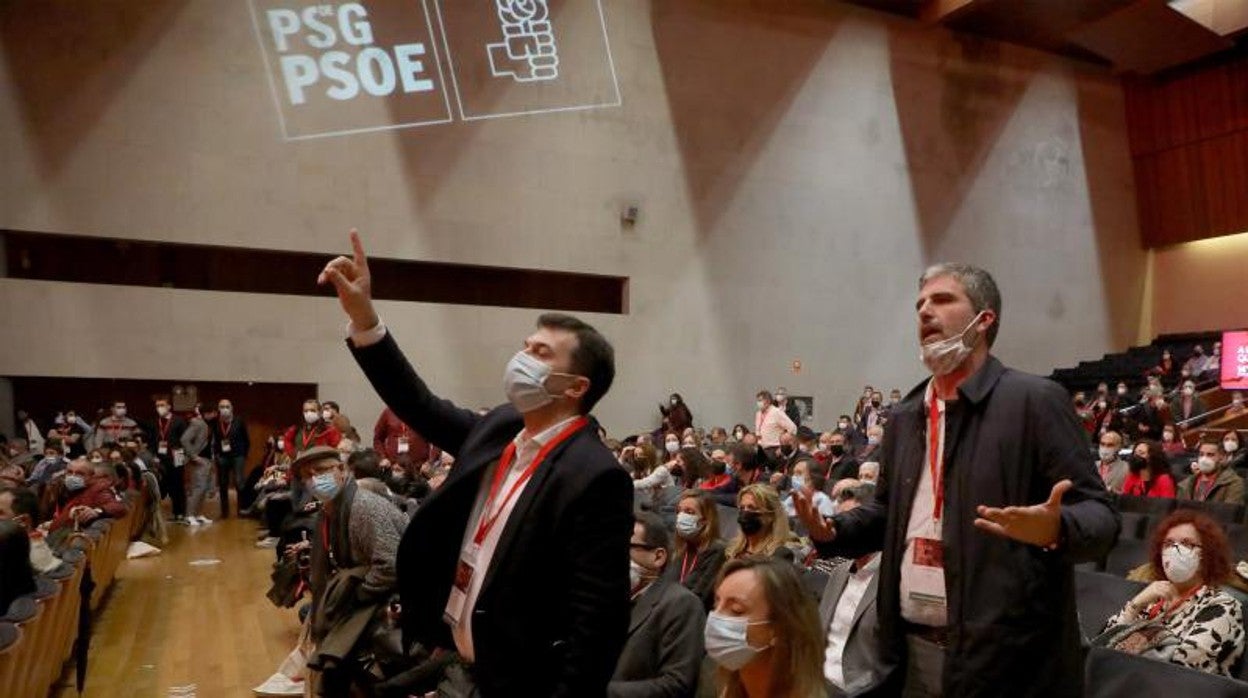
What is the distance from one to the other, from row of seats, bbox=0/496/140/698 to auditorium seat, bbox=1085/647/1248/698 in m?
3.24

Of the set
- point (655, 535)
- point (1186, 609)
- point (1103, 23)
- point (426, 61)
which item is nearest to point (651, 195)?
point (426, 61)

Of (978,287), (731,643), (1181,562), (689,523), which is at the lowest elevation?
(1181,562)

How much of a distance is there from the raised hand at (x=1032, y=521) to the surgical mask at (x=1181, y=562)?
1862mm

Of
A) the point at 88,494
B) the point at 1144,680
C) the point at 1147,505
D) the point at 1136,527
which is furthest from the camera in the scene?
the point at 88,494

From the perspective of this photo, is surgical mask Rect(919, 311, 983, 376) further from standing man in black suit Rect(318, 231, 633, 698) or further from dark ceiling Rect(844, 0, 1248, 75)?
dark ceiling Rect(844, 0, 1248, 75)

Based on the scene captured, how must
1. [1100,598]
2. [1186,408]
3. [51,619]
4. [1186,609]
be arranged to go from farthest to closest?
1. [1186,408]
2. [51,619]
3. [1100,598]
4. [1186,609]

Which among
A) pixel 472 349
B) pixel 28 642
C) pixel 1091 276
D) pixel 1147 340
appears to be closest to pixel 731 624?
pixel 28 642

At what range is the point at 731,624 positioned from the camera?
6.20ft

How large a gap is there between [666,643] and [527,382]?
1.34 m

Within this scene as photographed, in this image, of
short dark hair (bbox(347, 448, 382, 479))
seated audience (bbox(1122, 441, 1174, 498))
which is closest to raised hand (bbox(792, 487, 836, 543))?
short dark hair (bbox(347, 448, 382, 479))

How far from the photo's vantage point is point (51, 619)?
169 inches

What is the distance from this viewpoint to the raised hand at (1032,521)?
1.68m

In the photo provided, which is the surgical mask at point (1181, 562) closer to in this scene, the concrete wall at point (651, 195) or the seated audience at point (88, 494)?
the seated audience at point (88, 494)

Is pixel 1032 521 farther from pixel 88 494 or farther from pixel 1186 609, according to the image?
pixel 88 494
